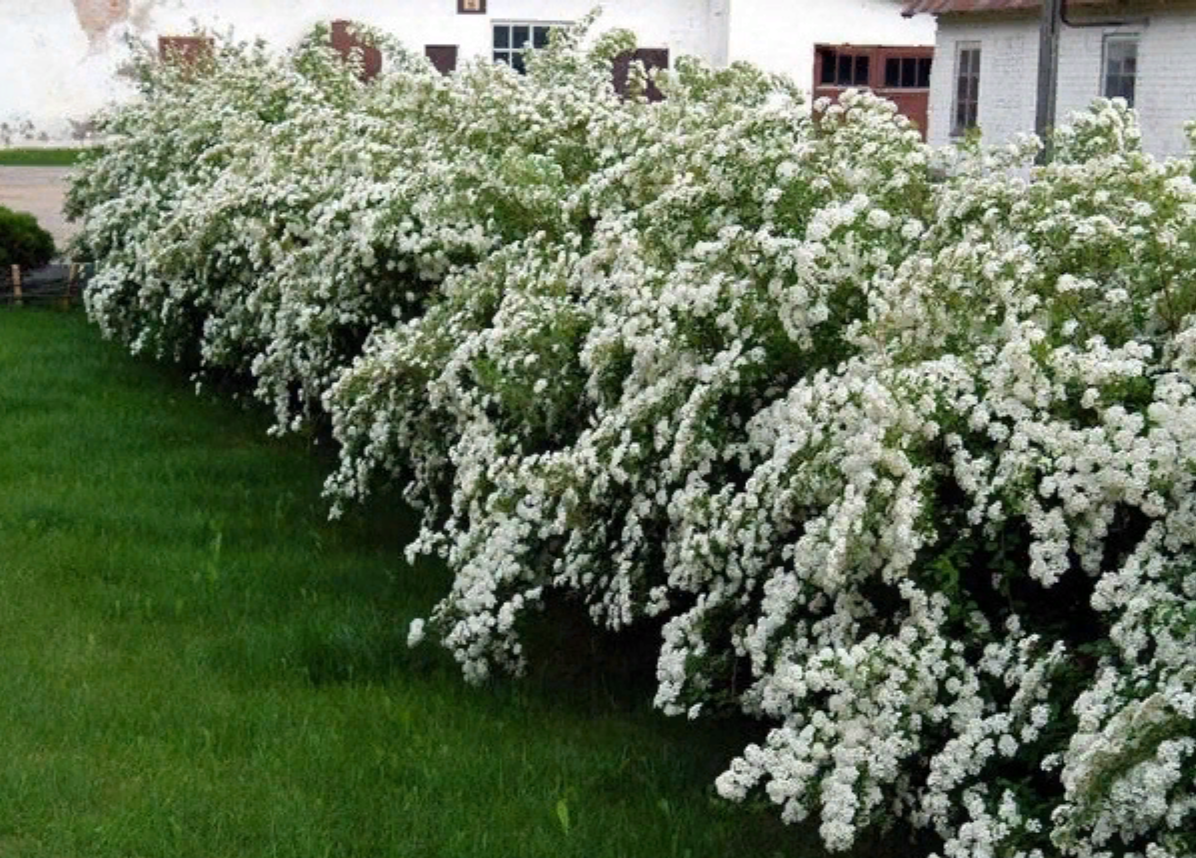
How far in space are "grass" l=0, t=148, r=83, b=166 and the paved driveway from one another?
29.7 inches

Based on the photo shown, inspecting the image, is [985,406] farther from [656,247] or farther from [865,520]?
[656,247]

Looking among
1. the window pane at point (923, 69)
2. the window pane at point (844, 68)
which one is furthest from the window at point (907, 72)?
the window pane at point (844, 68)

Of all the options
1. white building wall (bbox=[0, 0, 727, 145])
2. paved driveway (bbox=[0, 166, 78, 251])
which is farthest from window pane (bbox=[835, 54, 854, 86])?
paved driveway (bbox=[0, 166, 78, 251])

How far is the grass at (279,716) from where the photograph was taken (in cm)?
532

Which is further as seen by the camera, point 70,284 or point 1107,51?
point 1107,51

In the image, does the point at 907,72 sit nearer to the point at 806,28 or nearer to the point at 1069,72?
the point at 806,28

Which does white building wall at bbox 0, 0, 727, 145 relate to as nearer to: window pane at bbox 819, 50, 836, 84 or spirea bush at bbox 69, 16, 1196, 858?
window pane at bbox 819, 50, 836, 84

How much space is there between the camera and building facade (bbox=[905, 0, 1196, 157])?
63.2 feet

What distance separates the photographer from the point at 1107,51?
20422 mm

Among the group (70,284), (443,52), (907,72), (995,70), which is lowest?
(70,284)

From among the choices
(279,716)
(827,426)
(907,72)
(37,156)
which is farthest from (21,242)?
(907,72)

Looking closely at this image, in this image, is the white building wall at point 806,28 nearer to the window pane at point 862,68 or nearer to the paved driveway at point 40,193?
the window pane at point 862,68

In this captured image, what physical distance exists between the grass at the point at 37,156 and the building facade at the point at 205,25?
0.68m

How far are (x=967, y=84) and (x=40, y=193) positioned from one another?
11447 millimetres
